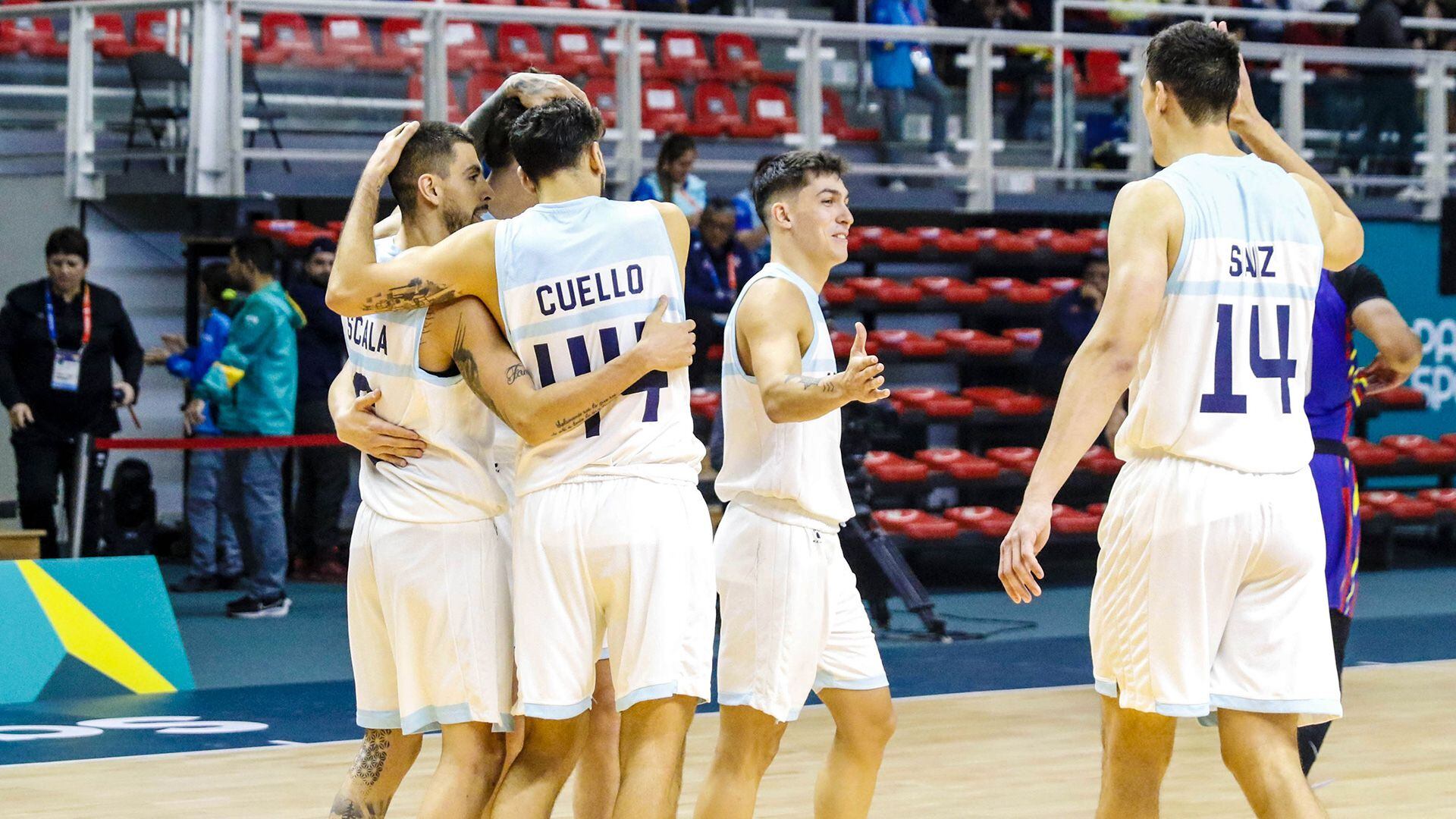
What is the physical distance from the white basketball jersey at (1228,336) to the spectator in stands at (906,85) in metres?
9.49

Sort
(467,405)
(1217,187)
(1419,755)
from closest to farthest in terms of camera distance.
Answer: (1217,187), (467,405), (1419,755)

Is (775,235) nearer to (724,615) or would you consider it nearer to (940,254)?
(724,615)

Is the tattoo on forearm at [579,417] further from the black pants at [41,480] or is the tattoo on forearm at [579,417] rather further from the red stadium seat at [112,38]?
the red stadium seat at [112,38]

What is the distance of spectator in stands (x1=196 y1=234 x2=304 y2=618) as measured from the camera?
9945 mm

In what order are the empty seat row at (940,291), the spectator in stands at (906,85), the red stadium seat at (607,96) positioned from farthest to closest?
1. the spectator in stands at (906,85)
2. the empty seat row at (940,291)
3. the red stadium seat at (607,96)

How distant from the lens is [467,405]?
4.23 meters

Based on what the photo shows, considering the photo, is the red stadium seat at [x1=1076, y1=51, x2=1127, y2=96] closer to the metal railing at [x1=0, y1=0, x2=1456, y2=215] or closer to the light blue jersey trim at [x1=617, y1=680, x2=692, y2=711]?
the metal railing at [x1=0, y1=0, x2=1456, y2=215]

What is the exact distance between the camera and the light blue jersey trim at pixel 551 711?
158 inches

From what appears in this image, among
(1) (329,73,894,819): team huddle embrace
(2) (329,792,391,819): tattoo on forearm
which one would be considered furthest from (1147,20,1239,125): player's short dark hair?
(2) (329,792,391,819): tattoo on forearm

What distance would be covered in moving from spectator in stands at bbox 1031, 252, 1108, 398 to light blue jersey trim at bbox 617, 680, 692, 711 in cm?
787

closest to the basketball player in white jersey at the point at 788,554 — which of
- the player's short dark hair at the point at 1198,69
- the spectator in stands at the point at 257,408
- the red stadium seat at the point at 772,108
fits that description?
the player's short dark hair at the point at 1198,69

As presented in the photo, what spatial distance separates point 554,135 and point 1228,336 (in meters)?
1.50

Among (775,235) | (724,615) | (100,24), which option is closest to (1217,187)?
(775,235)

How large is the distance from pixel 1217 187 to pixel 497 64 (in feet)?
28.8
